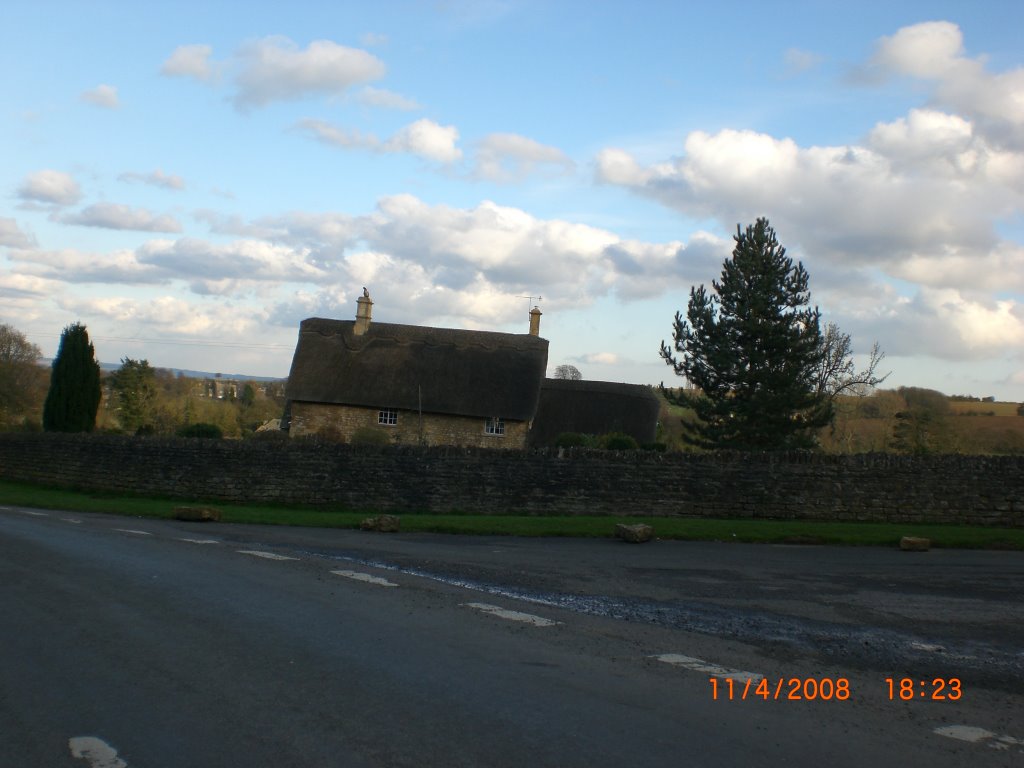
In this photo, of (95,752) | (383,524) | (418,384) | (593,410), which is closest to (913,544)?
(383,524)

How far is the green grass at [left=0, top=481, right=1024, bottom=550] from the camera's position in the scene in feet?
58.8

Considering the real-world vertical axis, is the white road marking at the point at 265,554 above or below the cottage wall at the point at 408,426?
below

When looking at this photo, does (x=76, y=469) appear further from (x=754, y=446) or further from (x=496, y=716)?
(x=496, y=716)

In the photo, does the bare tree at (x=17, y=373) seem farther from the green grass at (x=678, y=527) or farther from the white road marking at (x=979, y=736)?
the white road marking at (x=979, y=736)

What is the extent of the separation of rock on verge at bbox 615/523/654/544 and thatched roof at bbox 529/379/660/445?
25.9 m

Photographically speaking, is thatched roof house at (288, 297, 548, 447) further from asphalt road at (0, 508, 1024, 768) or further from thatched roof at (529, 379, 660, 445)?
asphalt road at (0, 508, 1024, 768)

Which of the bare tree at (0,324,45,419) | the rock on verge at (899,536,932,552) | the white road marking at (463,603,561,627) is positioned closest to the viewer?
the white road marking at (463,603,561,627)

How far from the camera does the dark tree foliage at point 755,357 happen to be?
3216 cm

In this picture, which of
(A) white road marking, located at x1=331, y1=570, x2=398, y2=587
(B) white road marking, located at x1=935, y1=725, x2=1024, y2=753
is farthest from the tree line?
(B) white road marking, located at x1=935, y1=725, x2=1024, y2=753

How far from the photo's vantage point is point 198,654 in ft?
24.0

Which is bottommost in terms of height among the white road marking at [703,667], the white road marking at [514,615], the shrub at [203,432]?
the white road marking at [514,615]

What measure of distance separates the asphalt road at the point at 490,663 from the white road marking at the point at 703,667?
4cm

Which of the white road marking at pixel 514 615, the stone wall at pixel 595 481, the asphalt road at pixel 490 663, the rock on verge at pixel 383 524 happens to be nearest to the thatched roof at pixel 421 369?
the stone wall at pixel 595 481
